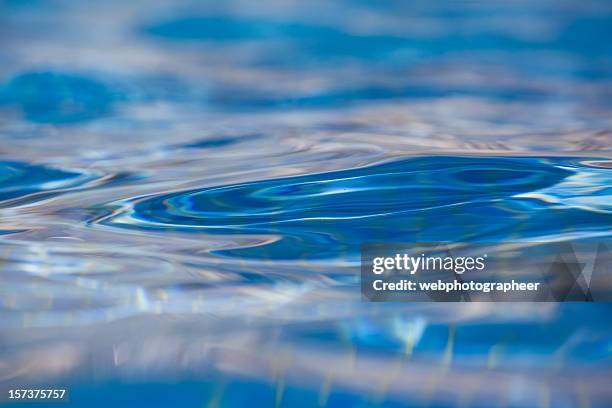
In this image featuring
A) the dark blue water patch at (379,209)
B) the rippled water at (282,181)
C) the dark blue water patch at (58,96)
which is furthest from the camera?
the dark blue water patch at (58,96)

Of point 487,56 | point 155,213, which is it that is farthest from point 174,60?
point 487,56

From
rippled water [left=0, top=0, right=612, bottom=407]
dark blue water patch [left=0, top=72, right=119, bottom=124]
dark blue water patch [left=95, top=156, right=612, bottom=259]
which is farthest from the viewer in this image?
dark blue water patch [left=0, top=72, right=119, bottom=124]

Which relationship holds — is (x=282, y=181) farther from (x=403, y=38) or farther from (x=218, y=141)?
(x=403, y=38)

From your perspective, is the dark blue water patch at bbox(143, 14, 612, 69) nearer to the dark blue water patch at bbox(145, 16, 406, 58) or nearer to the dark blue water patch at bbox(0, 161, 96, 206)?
the dark blue water patch at bbox(145, 16, 406, 58)

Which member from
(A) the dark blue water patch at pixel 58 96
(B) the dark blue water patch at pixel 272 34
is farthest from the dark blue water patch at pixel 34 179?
(B) the dark blue water patch at pixel 272 34

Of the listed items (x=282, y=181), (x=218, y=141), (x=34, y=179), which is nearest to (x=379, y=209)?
(x=282, y=181)

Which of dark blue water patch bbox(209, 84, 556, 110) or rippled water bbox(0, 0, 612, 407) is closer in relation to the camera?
rippled water bbox(0, 0, 612, 407)

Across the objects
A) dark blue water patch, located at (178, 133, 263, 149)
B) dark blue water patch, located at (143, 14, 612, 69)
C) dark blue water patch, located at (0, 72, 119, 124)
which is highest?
dark blue water patch, located at (143, 14, 612, 69)

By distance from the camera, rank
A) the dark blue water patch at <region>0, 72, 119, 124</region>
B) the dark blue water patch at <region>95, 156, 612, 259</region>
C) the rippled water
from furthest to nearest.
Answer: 1. the dark blue water patch at <region>0, 72, 119, 124</region>
2. the dark blue water patch at <region>95, 156, 612, 259</region>
3. the rippled water

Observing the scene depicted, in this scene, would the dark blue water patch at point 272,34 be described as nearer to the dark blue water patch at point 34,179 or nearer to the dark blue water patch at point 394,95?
the dark blue water patch at point 394,95

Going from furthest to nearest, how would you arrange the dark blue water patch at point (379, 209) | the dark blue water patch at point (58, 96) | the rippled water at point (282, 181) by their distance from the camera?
the dark blue water patch at point (58, 96) < the dark blue water patch at point (379, 209) < the rippled water at point (282, 181)

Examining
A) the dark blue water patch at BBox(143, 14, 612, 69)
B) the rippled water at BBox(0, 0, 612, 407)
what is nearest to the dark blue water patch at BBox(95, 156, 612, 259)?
the rippled water at BBox(0, 0, 612, 407)
